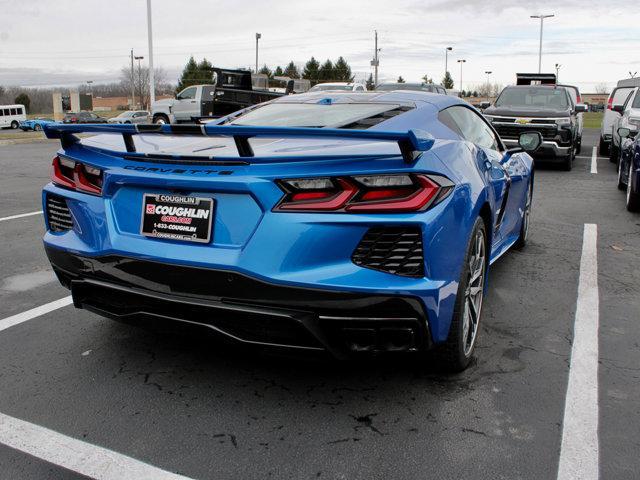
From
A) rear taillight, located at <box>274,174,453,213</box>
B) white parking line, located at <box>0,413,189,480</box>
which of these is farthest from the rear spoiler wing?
white parking line, located at <box>0,413,189,480</box>

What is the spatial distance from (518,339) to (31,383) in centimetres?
269

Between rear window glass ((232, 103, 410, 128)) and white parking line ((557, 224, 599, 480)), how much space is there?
177 cm

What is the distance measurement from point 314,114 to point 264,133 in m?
1.42

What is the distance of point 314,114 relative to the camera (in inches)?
155

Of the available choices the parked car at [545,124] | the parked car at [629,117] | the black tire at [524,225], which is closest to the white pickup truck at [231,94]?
the parked car at [545,124]

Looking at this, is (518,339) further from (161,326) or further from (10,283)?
(10,283)

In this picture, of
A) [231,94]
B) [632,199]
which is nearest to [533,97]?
[632,199]

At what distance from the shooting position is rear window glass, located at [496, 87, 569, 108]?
14.5m

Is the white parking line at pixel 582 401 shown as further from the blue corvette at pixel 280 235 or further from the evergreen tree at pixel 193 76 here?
the evergreen tree at pixel 193 76

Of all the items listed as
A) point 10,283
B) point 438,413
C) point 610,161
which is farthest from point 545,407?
point 610,161

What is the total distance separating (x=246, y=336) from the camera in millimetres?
2777

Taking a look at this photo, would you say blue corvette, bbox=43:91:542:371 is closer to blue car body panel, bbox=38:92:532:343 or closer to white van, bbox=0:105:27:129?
blue car body panel, bbox=38:92:532:343

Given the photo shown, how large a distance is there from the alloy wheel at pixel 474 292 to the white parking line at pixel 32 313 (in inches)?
107

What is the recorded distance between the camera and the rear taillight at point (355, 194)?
2.62 m
